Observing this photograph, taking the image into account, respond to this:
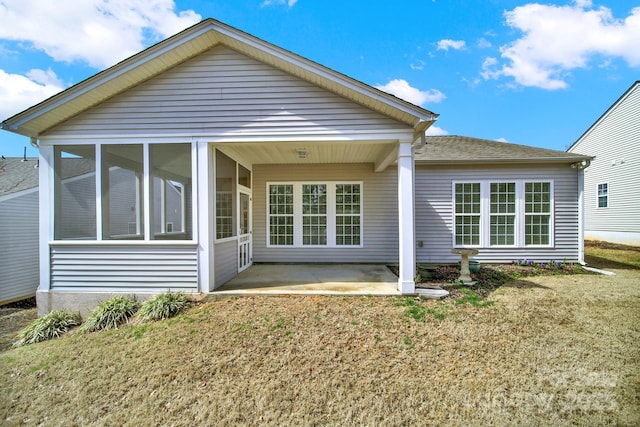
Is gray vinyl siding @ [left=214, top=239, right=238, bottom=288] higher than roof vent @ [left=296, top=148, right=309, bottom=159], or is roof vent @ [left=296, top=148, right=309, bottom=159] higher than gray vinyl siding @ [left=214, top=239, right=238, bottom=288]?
roof vent @ [left=296, top=148, right=309, bottom=159]

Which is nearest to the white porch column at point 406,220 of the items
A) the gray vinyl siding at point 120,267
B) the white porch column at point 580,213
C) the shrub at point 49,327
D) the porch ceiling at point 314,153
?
the porch ceiling at point 314,153

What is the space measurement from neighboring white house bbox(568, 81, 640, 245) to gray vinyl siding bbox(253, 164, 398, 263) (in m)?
12.4

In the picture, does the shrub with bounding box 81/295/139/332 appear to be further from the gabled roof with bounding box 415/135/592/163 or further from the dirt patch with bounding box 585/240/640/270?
the dirt patch with bounding box 585/240/640/270

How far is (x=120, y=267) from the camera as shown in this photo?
526 cm

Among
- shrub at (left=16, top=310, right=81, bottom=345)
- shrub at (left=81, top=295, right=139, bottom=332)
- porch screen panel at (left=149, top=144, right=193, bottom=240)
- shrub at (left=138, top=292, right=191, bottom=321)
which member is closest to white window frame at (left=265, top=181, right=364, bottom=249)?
porch screen panel at (left=149, top=144, right=193, bottom=240)

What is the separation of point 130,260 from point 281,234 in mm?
4215

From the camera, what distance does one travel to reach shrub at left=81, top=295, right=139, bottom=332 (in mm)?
4543

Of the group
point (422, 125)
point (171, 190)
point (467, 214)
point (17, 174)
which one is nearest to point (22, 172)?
point (17, 174)

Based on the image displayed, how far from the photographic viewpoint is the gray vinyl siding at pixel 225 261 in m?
5.63

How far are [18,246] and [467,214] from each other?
14.4m

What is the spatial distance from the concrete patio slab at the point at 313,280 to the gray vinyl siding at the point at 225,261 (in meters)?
0.15

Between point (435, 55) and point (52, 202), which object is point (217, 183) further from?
point (435, 55)

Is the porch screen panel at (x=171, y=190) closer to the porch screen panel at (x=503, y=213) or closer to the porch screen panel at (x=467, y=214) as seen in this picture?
the porch screen panel at (x=467, y=214)

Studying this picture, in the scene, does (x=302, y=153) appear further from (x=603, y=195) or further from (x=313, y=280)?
(x=603, y=195)
